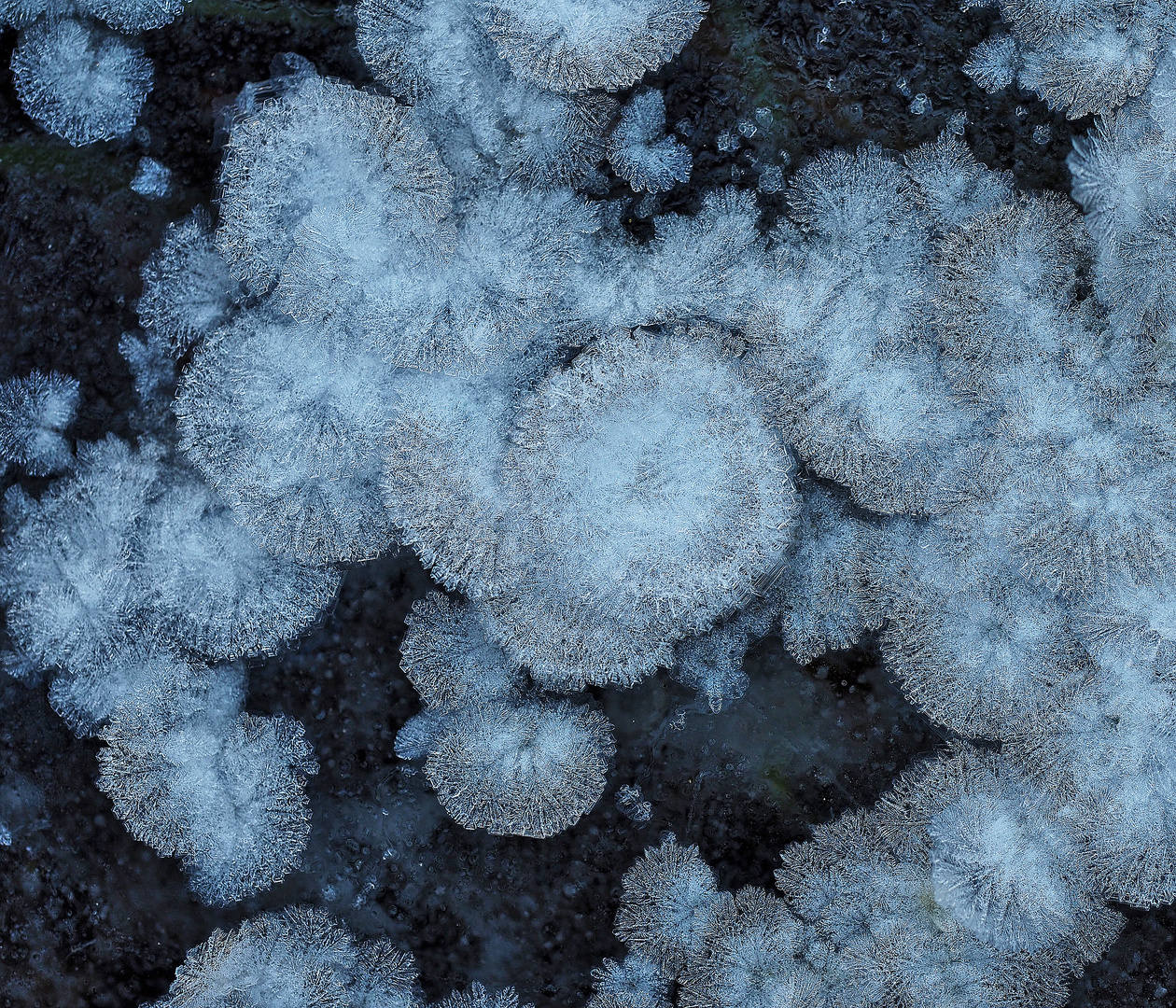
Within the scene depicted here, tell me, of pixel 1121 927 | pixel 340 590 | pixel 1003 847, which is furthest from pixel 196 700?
pixel 1121 927

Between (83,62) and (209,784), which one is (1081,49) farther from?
(209,784)

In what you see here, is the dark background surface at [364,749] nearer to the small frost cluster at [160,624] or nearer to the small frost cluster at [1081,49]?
the small frost cluster at [160,624]

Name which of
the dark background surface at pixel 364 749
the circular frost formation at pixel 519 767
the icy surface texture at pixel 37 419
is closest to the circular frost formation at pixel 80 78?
the dark background surface at pixel 364 749

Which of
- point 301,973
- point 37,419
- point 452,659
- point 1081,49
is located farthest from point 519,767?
point 1081,49

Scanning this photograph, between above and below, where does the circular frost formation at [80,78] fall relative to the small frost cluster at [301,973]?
above

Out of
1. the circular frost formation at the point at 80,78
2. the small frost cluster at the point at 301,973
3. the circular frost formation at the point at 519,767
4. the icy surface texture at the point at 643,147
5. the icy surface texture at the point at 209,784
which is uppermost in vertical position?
the icy surface texture at the point at 643,147

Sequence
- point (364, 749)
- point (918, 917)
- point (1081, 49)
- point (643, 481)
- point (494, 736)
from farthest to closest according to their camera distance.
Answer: point (364, 749) < point (494, 736) < point (918, 917) < point (1081, 49) < point (643, 481)
